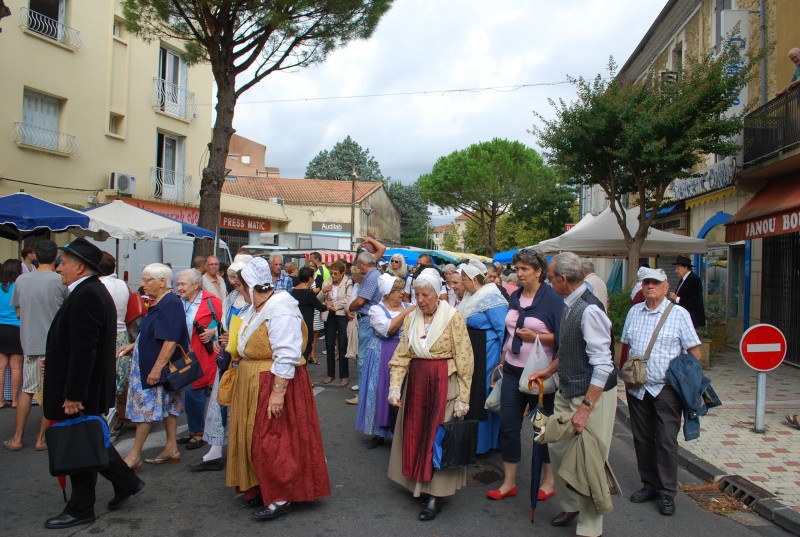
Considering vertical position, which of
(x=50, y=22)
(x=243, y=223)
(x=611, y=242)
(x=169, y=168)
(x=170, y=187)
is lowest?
(x=611, y=242)

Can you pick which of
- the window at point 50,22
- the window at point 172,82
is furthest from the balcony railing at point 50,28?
the window at point 172,82

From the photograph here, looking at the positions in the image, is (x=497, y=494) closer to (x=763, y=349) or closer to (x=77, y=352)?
(x=77, y=352)

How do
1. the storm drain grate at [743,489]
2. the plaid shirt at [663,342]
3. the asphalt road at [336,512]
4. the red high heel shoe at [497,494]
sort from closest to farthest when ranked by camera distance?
the asphalt road at [336,512] < the plaid shirt at [663,342] < the red high heel shoe at [497,494] < the storm drain grate at [743,489]

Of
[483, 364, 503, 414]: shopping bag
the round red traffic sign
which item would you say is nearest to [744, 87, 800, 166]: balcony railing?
the round red traffic sign

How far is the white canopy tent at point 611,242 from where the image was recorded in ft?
43.1

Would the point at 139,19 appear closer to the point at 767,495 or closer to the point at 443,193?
the point at 767,495

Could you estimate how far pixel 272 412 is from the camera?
13.3ft

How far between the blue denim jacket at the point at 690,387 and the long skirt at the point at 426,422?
1.64 meters

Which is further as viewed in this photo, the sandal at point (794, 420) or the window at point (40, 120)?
the window at point (40, 120)

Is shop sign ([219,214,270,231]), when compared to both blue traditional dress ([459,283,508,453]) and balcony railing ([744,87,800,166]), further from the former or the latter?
blue traditional dress ([459,283,508,453])

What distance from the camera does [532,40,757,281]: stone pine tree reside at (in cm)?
1153

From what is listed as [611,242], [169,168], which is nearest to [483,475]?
[611,242]

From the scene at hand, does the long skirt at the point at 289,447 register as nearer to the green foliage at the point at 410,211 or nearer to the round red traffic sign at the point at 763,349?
the round red traffic sign at the point at 763,349

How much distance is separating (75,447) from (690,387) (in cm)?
425
